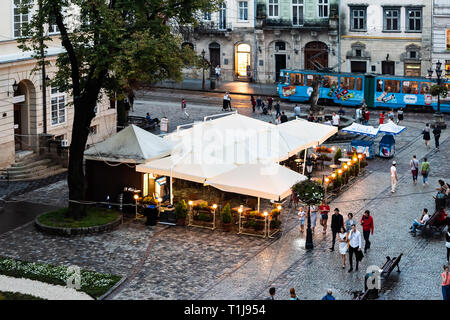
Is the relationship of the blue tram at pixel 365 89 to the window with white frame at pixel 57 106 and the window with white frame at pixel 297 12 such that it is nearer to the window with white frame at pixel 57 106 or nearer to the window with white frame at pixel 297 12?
the window with white frame at pixel 297 12

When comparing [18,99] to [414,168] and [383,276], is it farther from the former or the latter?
[383,276]

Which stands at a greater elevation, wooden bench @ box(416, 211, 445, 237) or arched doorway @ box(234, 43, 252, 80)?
arched doorway @ box(234, 43, 252, 80)

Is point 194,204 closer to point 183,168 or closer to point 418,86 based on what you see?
point 183,168

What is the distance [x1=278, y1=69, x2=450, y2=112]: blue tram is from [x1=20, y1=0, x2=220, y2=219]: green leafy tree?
26.7 m

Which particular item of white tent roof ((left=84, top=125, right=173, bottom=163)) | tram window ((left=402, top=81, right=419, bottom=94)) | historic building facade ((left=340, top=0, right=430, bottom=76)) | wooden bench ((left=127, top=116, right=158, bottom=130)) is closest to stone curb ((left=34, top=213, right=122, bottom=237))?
white tent roof ((left=84, top=125, right=173, bottom=163))

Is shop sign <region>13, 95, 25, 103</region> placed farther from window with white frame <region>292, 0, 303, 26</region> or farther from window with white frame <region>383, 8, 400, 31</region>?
window with white frame <region>383, 8, 400, 31</region>

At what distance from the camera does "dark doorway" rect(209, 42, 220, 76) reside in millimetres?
72688

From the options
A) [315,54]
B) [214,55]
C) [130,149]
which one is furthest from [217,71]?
[130,149]

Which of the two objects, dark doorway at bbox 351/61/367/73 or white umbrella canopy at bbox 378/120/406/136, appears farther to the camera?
dark doorway at bbox 351/61/367/73

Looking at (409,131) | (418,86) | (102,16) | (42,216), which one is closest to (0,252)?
(42,216)

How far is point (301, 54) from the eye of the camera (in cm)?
6931

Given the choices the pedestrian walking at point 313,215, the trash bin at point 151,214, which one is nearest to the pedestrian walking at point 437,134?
the pedestrian walking at point 313,215

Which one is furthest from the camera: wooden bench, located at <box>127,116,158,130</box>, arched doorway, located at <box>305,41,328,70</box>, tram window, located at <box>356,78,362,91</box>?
arched doorway, located at <box>305,41,328,70</box>
